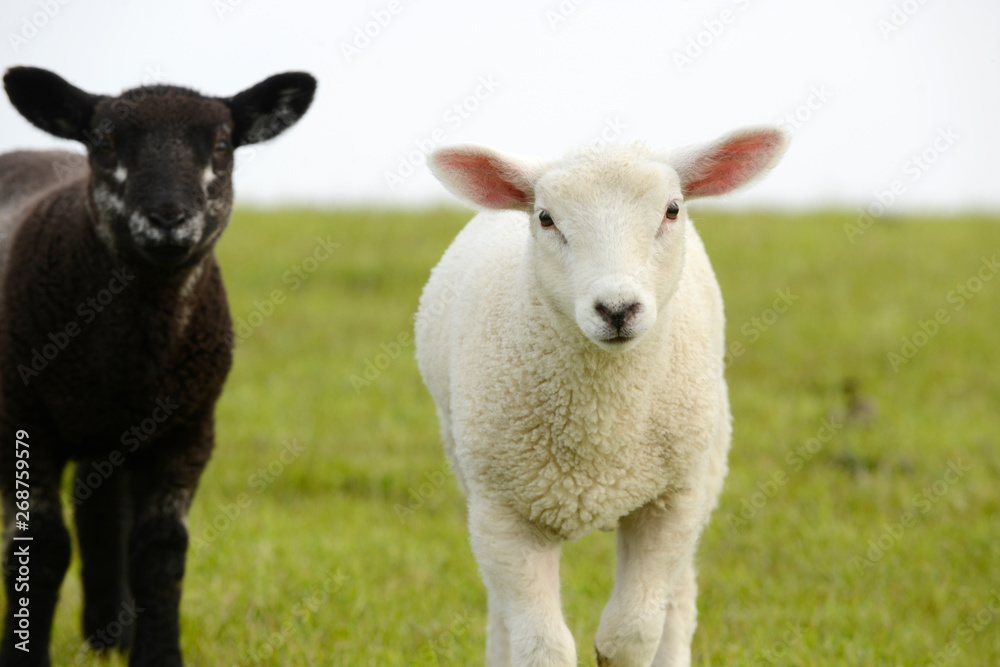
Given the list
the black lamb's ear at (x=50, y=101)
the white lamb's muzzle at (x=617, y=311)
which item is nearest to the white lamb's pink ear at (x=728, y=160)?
the white lamb's muzzle at (x=617, y=311)

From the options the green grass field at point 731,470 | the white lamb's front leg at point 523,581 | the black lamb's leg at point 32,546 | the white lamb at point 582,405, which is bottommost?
the green grass field at point 731,470

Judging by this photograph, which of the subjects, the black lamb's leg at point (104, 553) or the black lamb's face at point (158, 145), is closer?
the black lamb's face at point (158, 145)

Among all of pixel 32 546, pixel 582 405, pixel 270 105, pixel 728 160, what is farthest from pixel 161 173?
pixel 728 160

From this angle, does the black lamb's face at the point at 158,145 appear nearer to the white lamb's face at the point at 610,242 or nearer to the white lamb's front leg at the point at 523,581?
the white lamb's face at the point at 610,242

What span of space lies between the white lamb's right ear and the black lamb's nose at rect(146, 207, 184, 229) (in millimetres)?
1173

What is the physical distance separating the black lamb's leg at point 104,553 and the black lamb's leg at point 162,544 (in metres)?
0.91

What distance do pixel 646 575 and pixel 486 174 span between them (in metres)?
1.60

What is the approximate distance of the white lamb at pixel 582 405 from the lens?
3.78 m

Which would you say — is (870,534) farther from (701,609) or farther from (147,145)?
(147,145)

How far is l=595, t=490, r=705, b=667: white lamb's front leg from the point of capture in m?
3.95

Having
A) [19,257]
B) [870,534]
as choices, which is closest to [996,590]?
[870,534]

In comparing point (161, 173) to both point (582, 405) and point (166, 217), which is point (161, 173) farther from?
point (582, 405)

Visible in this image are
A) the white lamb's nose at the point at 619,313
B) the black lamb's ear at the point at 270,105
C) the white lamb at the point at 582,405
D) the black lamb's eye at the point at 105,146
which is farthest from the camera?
the black lamb's ear at the point at 270,105

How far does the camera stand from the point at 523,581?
389cm
